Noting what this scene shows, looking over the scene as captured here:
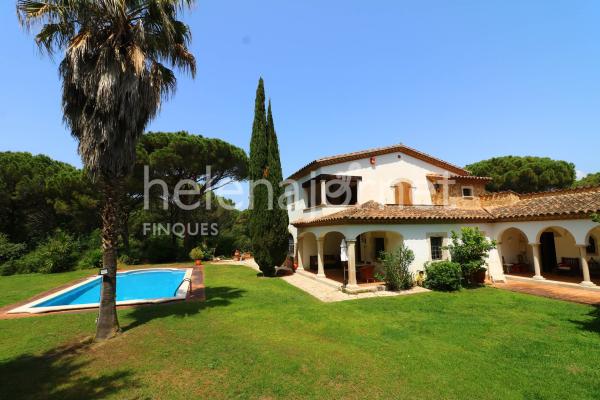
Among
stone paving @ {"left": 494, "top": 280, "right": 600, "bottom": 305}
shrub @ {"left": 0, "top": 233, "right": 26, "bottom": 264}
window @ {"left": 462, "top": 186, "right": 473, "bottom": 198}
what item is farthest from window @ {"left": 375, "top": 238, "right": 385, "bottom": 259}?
shrub @ {"left": 0, "top": 233, "right": 26, "bottom": 264}

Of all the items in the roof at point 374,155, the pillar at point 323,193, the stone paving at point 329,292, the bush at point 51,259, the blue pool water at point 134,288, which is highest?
the roof at point 374,155

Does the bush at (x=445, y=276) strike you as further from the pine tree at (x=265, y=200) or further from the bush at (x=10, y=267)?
the bush at (x=10, y=267)

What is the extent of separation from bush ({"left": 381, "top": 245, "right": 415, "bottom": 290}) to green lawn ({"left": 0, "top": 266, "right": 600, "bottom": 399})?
2742mm

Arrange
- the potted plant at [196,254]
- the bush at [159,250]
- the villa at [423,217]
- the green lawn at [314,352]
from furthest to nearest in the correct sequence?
1. the bush at [159,250]
2. the potted plant at [196,254]
3. the villa at [423,217]
4. the green lawn at [314,352]

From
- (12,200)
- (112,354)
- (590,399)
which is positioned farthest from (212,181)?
(590,399)

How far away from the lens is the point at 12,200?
3012 centimetres

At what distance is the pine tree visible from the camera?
1969 centimetres

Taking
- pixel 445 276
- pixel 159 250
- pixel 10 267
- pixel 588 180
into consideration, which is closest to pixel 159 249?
pixel 159 250

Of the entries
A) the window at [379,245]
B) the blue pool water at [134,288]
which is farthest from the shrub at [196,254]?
the window at [379,245]

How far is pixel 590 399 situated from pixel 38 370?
11.2 meters

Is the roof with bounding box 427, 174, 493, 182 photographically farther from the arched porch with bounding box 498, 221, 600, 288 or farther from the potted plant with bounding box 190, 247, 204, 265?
the potted plant with bounding box 190, 247, 204, 265

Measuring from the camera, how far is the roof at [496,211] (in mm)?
14891

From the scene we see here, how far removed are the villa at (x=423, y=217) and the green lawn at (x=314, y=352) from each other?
16.1 ft

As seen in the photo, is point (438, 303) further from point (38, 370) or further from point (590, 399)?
point (38, 370)
